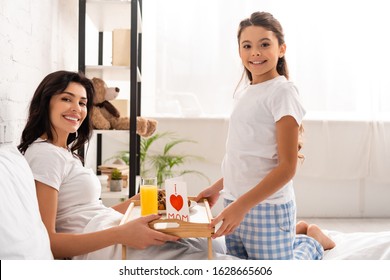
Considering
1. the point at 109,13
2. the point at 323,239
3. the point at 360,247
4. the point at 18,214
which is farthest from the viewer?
the point at 109,13

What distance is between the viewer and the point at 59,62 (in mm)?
2414

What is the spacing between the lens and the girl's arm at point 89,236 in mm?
1333

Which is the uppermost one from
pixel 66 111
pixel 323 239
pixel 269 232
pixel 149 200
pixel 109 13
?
pixel 109 13

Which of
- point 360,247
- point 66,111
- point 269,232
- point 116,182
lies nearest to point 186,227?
point 269,232

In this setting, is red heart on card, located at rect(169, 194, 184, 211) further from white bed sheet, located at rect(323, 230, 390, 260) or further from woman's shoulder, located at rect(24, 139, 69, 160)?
white bed sheet, located at rect(323, 230, 390, 260)

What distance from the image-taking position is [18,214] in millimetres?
1053

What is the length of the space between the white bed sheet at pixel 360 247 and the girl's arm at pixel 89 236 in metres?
0.69

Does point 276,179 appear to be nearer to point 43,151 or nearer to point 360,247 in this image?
point 360,247

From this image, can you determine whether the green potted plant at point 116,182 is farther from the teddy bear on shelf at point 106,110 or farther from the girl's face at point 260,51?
the girl's face at point 260,51

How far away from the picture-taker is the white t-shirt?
1.55m

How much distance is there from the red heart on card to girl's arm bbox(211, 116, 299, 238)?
12 centimetres

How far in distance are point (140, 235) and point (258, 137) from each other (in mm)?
502

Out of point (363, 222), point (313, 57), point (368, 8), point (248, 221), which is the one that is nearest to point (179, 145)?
point (313, 57)
